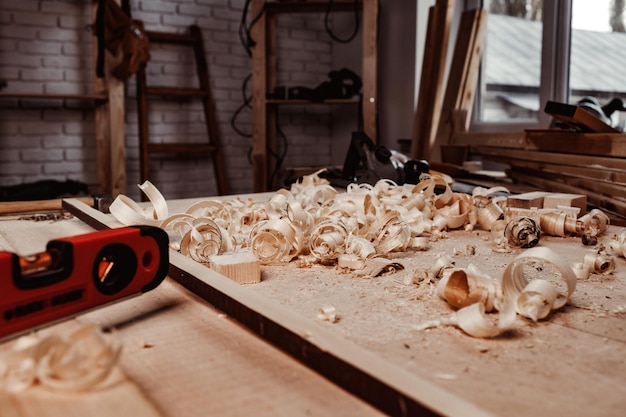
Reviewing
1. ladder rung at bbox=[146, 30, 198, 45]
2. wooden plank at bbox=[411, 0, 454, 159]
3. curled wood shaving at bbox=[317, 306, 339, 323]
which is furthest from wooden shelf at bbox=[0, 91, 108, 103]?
curled wood shaving at bbox=[317, 306, 339, 323]

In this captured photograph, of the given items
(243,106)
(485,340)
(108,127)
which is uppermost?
(243,106)

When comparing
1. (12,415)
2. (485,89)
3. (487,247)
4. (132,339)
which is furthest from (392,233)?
(485,89)

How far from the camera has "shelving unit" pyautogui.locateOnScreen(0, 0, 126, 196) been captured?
3.49 meters

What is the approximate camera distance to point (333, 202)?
1.37 meters

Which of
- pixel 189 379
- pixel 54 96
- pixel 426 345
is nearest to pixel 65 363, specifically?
pixel 189 379

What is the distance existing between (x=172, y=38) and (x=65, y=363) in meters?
3.72

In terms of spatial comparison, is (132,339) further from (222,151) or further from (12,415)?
(222,151)

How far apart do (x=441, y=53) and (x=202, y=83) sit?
172 cm

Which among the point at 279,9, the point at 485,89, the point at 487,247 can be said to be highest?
the point at 279,9

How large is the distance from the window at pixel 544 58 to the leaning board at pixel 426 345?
2136 millimetres

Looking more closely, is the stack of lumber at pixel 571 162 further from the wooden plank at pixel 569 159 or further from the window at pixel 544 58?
Answer: the window at pixel 544 58

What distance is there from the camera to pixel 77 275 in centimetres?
60

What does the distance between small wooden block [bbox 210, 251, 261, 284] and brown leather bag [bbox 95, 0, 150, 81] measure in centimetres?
272

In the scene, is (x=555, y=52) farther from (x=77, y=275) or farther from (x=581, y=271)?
(x=77, y=275)
